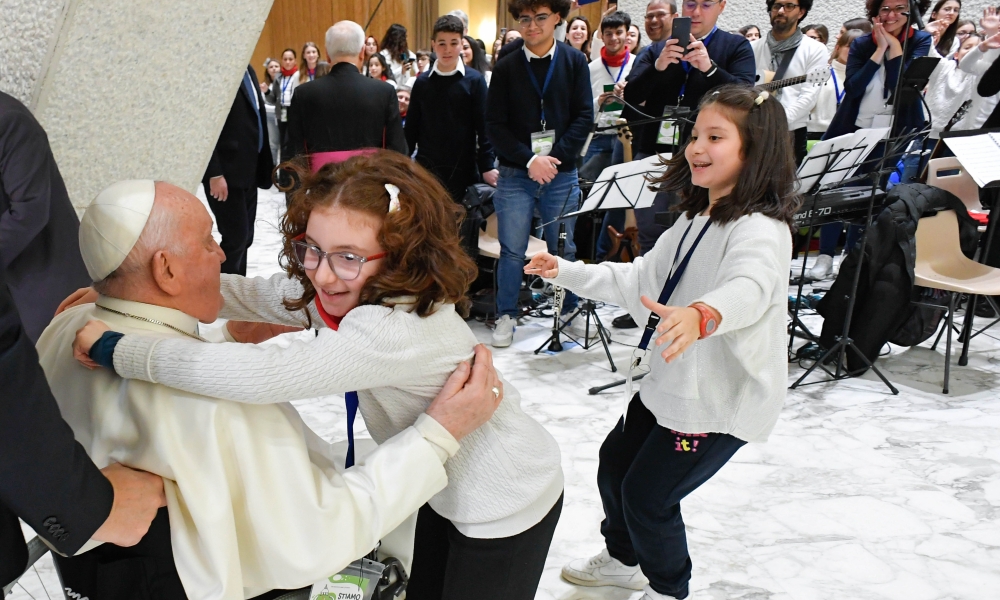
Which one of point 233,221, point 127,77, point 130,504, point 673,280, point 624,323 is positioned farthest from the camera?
point 624,323

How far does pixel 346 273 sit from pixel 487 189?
3.63m

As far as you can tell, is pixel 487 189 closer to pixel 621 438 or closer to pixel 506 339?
pixel 506 339

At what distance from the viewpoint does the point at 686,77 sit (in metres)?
4.20

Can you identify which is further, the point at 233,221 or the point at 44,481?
the point at 233,221

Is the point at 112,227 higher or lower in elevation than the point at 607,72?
lower

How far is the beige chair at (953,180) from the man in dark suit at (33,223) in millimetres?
4320

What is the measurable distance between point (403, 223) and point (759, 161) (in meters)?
0.97

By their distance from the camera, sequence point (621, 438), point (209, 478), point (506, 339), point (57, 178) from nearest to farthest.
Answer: point (209, 478), point (57, 178), point (621, 438), point (506, 339)

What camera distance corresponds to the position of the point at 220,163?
4.30m

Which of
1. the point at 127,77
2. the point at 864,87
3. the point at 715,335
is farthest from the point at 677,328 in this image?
the point at 864,87

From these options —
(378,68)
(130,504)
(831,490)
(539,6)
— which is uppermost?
(539,6)

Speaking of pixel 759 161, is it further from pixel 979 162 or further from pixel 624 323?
pixel 624 323

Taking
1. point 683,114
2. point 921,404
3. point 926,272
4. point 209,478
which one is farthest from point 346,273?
point 926,272

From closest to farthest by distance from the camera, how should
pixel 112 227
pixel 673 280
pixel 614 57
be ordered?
pixel 112 227
pixel 673 280
pixel 614 57
